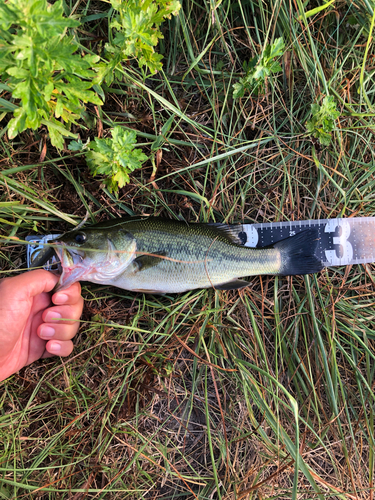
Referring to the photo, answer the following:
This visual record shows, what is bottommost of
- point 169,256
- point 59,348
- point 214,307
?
point 214,307

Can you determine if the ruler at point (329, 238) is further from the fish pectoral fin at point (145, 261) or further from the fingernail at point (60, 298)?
the fingernail at point (60, 298)

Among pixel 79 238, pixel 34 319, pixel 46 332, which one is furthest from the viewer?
pixel 34 319

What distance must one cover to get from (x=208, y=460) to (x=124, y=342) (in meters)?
1.51

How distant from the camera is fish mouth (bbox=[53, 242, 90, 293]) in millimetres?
2684

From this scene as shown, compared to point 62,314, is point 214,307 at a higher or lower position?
lower

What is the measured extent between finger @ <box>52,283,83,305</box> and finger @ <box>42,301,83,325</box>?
5 centimetres

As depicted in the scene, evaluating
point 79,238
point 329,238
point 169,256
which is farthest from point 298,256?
point 79,238

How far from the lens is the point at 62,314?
2.87 m

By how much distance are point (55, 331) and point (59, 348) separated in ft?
0.54

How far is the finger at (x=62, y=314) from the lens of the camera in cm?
283

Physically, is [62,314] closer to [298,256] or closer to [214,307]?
[214,307]

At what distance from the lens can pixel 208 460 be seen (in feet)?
10.5

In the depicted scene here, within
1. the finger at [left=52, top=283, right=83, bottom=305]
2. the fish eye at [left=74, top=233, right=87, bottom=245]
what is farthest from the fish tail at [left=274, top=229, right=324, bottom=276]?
the finger at [left=52, top=283, right=83, bottom=305]

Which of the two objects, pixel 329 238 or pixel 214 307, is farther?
pixel 329 238
